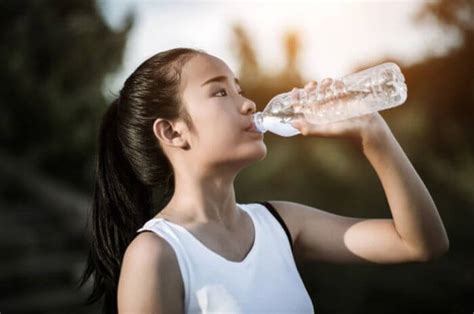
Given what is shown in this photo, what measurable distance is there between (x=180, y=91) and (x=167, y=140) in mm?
113

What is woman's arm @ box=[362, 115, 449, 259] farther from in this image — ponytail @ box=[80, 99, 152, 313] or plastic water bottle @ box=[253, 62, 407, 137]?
ponytail @ box=[80, 99, 152, 313]

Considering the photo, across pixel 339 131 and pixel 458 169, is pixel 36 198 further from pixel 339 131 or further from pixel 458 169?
pixel 339 131

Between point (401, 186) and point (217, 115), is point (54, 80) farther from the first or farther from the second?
point (401, 186)

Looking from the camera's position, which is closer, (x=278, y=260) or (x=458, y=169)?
(x=278, y=260)

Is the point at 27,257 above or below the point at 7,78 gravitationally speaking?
below

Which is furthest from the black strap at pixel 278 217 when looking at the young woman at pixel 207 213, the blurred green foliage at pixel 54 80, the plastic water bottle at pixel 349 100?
the blurred green foliage at pixel 54 80

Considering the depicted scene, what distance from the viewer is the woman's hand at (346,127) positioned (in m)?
1.54

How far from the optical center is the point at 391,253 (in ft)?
5.53

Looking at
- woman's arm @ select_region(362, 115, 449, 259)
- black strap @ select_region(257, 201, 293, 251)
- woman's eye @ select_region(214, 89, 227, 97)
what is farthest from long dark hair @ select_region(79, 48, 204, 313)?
woman's arm @ select_region(362, 115, 449, 259)

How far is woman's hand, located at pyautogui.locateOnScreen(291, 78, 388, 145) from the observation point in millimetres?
1543

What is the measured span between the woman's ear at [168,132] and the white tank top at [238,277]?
0.60 feet

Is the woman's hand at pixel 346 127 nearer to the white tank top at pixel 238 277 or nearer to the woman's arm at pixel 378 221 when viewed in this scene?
the woman's arm at pixel 378 221

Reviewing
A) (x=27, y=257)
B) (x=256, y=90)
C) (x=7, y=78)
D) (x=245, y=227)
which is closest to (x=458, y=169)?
(x=256, y=90)

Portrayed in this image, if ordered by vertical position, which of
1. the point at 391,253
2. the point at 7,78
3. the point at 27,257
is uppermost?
the point at 7,78
